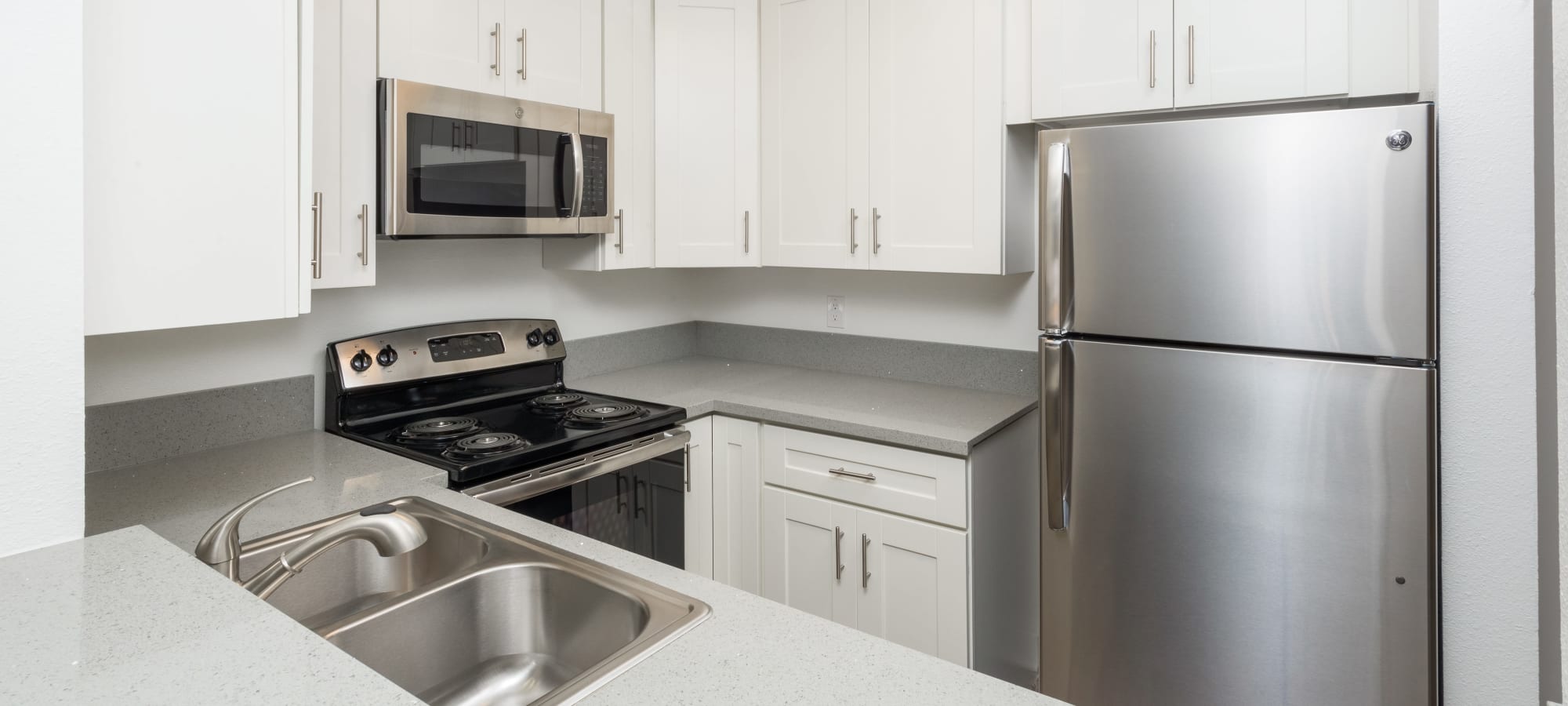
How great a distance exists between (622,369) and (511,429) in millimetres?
842

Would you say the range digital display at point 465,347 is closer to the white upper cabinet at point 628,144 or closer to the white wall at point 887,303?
the white upper cabinet at point 628,144

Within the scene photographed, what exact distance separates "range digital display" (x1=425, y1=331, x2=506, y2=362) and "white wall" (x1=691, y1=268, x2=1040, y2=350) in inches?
38.2

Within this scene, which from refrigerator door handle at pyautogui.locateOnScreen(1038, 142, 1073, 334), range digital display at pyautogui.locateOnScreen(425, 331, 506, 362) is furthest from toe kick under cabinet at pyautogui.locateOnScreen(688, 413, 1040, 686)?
range digital display at pyautogui.locateOnScreen(425, 331, 506, 362)

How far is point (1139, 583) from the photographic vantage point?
1.82 meters

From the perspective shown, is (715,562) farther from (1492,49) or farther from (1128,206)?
(1492,49)

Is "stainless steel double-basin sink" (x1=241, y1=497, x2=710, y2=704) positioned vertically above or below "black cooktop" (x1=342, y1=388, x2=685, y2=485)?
below

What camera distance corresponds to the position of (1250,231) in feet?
5.42

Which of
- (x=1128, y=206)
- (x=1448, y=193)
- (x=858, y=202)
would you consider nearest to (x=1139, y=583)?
(x=1128, y=206)

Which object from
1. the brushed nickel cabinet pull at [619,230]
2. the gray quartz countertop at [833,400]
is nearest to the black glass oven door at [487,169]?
the brushed nickel cabinet pull at [619,230]

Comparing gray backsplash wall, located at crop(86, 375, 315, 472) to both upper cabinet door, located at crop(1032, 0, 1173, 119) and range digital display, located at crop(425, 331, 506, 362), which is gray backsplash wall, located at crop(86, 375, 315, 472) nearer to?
range digital display, located at crop(425, 331, 506, 362)

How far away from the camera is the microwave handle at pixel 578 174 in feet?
7.80

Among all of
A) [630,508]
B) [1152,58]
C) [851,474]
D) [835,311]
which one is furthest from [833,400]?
[1152,58]

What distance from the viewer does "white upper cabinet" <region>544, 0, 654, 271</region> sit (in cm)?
253

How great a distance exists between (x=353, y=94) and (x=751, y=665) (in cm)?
165
